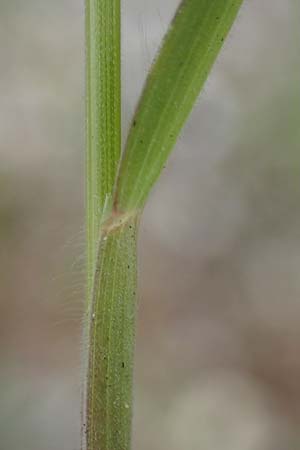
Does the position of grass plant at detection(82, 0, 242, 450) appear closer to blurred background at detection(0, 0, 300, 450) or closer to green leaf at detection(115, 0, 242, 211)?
green leaf at detection(115, 0, 242, 211)

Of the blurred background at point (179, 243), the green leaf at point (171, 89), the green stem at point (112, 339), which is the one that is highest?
the blurred background at point (179, 243)

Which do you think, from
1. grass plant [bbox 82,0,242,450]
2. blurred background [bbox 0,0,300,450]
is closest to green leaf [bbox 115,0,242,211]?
grass plant [bbox 82,0,242,450]

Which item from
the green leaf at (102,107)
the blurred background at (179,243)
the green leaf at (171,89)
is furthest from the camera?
the blurred background at (179,243)

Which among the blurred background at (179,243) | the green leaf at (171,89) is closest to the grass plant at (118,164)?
the green leaf at (171,89)

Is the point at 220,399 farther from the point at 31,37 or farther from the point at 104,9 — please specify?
the point at 104,9

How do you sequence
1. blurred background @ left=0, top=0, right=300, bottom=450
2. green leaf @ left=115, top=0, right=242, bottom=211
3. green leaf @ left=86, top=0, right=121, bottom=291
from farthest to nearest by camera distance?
blurred background @ left=0, top=0, right=300, bottom=450, green leaf @ left=86, top=0, right=121, bottom=291, green leaf @ left=115, top=0, right=242, bottom=211

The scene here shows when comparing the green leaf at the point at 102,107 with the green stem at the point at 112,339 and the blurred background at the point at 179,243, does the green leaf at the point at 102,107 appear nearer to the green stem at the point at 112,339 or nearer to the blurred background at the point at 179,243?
the green stem at the point at 112,339

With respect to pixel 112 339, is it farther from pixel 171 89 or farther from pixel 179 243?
pixel 179 243
